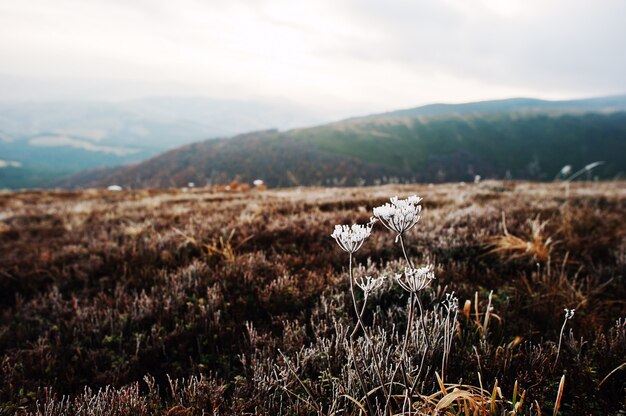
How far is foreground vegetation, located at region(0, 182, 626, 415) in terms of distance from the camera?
1938mm

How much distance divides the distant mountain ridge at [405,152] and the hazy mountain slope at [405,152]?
1.05ft

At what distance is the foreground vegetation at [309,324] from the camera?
194cm

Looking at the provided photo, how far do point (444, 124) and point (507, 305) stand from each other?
152813 millimetres

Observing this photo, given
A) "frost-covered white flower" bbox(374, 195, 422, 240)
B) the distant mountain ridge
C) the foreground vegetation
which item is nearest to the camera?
"frost-covered white flower" bbox(374, 195, 422, 240)

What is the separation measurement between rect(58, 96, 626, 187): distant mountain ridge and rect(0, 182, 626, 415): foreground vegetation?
73.0m

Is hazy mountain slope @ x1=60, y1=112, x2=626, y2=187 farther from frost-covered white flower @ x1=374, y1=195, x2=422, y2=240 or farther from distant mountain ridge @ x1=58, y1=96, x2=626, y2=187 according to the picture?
frost-covered white flower @ x1=374, y1=195, x2=422, y2=240

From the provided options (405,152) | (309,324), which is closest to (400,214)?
(309,324)

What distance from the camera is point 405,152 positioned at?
386 ft

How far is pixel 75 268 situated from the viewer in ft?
13.7

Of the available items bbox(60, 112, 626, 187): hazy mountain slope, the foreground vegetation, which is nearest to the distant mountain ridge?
bbox(60, 112, 626, 187): hazy mountain slope

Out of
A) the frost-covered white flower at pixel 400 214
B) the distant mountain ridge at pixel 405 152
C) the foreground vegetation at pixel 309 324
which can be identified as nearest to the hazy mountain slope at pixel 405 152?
the distant mountain ridge at pixel 405 152

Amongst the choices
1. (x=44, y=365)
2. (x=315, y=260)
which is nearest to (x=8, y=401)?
(x=44, y=365)

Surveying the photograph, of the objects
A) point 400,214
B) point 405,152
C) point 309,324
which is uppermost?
point 405,152

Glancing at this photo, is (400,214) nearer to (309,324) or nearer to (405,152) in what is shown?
(309,324)
